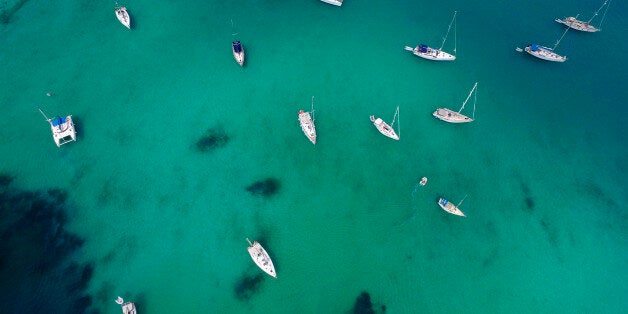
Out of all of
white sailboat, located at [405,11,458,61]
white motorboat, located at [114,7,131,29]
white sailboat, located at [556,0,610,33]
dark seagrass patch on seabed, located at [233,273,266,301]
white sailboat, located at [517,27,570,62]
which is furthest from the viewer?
white sailboat, located at [556,0,610,33]

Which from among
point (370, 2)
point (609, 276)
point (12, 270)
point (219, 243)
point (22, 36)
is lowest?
point (12, 270)

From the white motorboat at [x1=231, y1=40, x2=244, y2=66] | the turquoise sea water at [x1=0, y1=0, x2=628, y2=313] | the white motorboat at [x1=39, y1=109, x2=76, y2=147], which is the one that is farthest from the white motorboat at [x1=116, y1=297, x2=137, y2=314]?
the white motorboat at [x1=231, y1=40, x2=244, y2=66]

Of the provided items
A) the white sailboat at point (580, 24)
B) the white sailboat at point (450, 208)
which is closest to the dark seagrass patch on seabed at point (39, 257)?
the white sailboat at point (450, 208)

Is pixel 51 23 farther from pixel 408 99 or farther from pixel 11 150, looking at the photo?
pixel 408 99

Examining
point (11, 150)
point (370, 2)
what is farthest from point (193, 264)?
point (370, 2)

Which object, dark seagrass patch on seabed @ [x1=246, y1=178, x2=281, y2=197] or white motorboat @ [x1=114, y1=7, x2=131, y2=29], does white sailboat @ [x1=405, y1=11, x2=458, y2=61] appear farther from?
white motorboat @ [x1=114, y1=7, x2=131, y2=29]

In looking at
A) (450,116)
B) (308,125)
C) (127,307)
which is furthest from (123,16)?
(450,116)
